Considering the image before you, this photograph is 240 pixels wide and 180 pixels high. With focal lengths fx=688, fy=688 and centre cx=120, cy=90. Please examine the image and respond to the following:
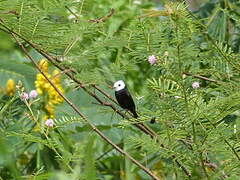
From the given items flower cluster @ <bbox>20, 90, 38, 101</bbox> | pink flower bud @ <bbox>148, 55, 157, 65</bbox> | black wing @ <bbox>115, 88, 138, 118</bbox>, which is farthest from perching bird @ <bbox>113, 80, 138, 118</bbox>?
pink flower bud @ <bbox>148, 55, 157, 65</bbox>

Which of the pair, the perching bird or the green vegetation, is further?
the perching bird

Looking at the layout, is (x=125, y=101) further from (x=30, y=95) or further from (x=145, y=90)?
(x=30, y=95)

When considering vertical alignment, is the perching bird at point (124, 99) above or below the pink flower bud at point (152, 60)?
below

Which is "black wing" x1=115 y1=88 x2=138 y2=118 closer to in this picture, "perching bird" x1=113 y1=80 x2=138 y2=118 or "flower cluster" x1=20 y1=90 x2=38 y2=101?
"perching bird" x1=113 y1=80 x2=138 y2=118

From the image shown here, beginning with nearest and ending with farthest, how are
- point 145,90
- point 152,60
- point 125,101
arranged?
point 152,60, point 125,101, point 145,90

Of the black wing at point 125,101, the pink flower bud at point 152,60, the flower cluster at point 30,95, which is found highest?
the pink flower bud at point 152,60

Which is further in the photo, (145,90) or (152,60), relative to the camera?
(145,90)

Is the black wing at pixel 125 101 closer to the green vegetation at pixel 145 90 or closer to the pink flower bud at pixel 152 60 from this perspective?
the green vegetation at pixel 145 90

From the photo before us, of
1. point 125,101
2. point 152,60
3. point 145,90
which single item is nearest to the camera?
point 152,60

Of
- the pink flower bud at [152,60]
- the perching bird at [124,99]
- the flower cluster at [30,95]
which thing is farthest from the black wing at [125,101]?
the pink flower bud at [152,60]

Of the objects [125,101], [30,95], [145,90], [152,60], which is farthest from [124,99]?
[152,60]

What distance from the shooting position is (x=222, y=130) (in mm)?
1388

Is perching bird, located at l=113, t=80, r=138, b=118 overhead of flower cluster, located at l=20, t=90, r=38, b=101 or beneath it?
beneath

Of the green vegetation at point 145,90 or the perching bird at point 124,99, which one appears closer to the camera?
the green vegetation at point 145,90
